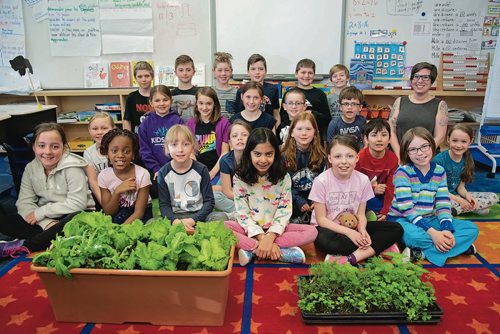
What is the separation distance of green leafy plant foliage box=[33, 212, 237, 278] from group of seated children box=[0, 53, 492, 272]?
0.27m

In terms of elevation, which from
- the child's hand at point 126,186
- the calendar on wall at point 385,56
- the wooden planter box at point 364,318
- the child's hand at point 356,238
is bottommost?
the wooden planter box at point 364,318

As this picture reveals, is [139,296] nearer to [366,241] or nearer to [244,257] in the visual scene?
[244,257]

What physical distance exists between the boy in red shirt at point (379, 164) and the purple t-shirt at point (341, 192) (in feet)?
1.13

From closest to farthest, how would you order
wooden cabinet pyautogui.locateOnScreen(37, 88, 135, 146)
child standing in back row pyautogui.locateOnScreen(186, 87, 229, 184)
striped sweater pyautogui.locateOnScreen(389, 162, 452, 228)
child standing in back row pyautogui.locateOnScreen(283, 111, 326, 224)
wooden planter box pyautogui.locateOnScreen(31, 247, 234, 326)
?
wooden planter box pyautogui.locateOnScreen(31, 247, 234, 326) < striped sweater pyautogui.locateOnScreen(389, 162, 452, 228) < child standing in back row pyautogui.locateOnScreen(283, 111, 326, 224) < child standing in back row pyautogui.locateOnScreen(186, 87, 229, 184) < wooden cabinet pyautogui.locateOnScreen(37, 88, 135, 146)

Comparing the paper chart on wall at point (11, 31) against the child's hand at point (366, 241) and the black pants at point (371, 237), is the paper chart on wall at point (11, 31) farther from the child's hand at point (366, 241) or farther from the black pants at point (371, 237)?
the child's hand at point (366, 241)

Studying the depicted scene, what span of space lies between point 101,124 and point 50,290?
1374 mm

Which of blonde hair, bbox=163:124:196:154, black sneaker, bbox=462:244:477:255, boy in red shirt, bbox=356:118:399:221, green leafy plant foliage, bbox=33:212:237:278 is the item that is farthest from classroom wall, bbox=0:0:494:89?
green leafy plant foliage, bbox=33:212:237:278

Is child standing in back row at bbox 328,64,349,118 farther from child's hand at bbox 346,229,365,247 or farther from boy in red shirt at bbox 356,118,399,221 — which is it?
child's hand at bbox 346,229,365,247

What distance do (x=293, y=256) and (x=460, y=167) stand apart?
1407 mm

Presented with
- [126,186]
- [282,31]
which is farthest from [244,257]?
[282,31]

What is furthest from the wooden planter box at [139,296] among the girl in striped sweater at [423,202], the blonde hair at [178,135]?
the girl in striped sweater at [423,202]

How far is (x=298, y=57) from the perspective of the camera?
4.10 meters

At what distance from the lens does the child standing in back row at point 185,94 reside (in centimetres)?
320

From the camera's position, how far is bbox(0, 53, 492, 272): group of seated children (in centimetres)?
198
